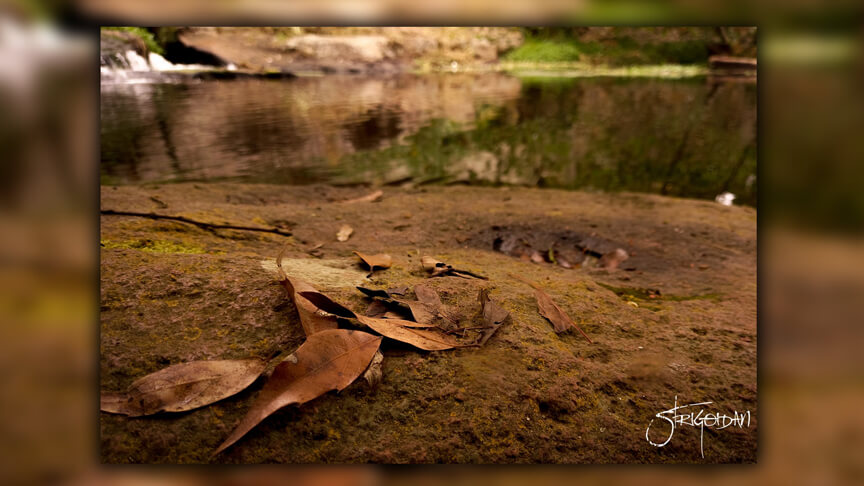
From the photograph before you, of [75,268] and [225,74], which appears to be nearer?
[75,268]

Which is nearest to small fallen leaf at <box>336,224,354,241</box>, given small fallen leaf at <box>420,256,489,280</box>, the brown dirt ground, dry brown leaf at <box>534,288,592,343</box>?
the brown dirt ground

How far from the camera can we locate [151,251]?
0.83 meters

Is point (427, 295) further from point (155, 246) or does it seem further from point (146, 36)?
point (146, 36)

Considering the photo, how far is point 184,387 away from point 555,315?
535 millimetres

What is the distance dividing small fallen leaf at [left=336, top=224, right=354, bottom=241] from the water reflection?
1.40 feet

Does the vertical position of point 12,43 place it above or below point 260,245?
above

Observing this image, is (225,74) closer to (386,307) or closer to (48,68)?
(48,68)

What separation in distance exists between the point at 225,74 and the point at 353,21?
23.7 inches

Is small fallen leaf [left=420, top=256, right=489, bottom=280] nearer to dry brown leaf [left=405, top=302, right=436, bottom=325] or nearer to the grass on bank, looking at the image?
dry brown leaf [left=405, top=302, right=436, bottom=325]

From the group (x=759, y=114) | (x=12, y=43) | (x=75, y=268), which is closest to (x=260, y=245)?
(x=75, y=268)

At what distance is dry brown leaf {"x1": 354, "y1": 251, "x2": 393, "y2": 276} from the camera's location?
863 mm

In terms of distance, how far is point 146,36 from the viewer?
812 mm

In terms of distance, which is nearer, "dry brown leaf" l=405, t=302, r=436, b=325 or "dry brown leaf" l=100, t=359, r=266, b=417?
"dry brown leaf" l=100, t=359, r=266, b=417

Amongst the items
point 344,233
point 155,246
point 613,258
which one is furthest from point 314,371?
point 613,258
